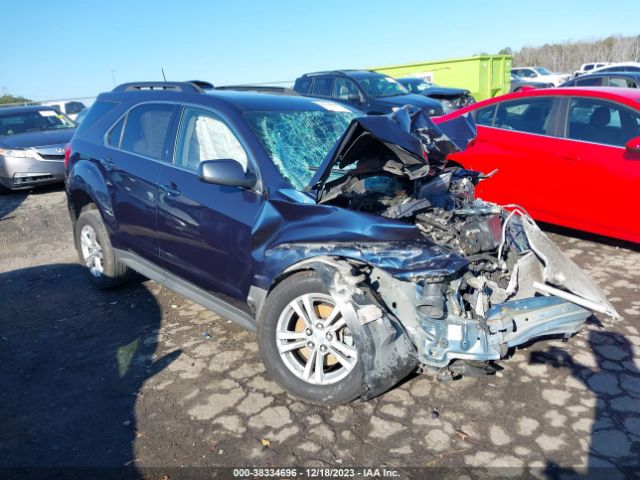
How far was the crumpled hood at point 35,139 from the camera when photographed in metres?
10.2

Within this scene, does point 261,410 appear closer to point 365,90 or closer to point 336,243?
point 336,243

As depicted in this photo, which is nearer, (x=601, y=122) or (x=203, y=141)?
(x=203, y=141)

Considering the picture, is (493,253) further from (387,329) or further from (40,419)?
(40,419)

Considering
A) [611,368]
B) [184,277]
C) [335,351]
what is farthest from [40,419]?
[611,368]

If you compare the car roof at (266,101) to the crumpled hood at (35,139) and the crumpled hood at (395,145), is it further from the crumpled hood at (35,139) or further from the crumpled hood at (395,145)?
the crumpled hood at (35,139)

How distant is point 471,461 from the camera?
8.81ft

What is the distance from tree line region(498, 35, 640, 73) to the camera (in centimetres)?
4925

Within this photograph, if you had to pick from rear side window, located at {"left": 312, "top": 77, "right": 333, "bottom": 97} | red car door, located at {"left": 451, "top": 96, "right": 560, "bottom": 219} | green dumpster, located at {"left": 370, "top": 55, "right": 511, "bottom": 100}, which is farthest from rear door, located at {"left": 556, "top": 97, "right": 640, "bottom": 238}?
green dumpster, located at {"left": 370, "top": 55, "right": 511, "bottom": 100}

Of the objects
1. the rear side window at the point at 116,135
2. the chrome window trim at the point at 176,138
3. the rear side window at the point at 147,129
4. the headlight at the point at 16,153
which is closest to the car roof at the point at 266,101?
the chrome window trim at the point at 176,138

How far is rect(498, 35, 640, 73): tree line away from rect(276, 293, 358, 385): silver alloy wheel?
2092 inches

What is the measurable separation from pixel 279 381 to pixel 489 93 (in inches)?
751

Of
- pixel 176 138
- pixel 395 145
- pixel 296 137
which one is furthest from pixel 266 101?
pixel 395 145

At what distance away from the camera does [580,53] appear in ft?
174

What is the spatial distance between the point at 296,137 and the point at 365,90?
932 cm
